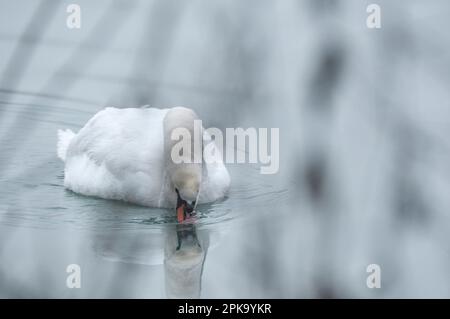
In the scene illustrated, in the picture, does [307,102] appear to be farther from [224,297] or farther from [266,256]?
[224,297]

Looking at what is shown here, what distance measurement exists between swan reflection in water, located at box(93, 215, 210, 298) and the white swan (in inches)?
11.4

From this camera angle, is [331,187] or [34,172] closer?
[331,187]

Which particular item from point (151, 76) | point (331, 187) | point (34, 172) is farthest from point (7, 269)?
point (34, 172)

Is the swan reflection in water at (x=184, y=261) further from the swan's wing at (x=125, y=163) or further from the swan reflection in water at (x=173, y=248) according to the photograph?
the swan's wing at (x=125, y=163)

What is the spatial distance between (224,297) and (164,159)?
2345mm

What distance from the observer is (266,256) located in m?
1.47

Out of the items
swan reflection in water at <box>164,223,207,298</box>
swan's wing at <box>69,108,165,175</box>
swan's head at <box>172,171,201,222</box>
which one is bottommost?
swan reflection in water at <box>164,223,207,298</box>

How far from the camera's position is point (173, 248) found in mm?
3545

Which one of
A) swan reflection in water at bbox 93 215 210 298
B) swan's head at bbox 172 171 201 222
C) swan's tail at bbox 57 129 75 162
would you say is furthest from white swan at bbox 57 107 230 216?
swan's tail at bbox 57 129 75 162

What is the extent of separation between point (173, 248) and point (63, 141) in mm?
1975

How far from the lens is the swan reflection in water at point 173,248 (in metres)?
2.67

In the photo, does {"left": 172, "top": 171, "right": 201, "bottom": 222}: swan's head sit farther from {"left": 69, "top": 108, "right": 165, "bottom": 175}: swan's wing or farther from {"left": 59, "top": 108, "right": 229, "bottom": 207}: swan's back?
{"left": 69, "top": 108, "right": 165, "bottom": 175}: swan's wing

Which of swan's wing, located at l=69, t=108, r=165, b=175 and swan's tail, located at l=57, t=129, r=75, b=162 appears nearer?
swan's wing, located at l=69, t=108, r=165, b=175

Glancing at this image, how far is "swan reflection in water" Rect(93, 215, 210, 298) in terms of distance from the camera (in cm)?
267
